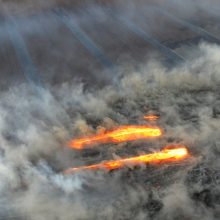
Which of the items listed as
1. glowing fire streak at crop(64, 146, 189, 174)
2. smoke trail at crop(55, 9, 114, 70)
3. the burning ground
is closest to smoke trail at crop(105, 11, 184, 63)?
the burning ground

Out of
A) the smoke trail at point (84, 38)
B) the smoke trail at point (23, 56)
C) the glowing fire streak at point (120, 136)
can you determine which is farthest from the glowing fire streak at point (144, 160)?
the smoke trail at point (84, 38)

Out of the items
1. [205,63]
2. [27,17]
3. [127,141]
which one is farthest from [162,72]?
[27,17]

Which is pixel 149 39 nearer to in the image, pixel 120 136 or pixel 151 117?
pixel 151 117

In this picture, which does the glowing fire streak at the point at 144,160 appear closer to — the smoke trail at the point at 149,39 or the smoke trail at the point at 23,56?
the smoke trail at the point at 23,56

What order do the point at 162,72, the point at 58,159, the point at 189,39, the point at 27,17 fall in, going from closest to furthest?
the point at 58,159 < the point at 162,72 < the point at 189,39 < the point at 27,17

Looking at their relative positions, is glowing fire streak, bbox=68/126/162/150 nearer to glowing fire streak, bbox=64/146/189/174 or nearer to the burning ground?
the burning ground

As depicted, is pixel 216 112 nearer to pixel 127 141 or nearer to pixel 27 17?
pixel 127 141

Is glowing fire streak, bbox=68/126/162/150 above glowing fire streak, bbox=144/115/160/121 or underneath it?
underneath
